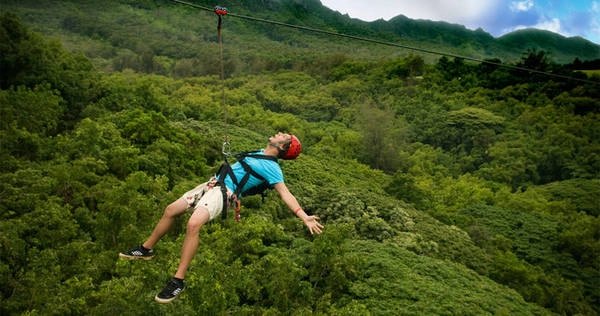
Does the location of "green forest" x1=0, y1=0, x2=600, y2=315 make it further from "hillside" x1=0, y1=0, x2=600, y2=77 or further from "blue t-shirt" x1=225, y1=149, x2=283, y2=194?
"hillside" x1=0, y1=0, x2=600, y2=77

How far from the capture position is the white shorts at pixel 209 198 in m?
4.48

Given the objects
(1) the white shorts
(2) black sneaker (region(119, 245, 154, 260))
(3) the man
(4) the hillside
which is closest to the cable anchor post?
(3) the man

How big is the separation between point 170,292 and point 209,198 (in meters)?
0.96

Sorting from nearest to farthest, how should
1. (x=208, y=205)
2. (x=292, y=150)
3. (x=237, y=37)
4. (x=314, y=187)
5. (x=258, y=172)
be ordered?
(x=208, y=205) < (x=258, y=172) < (x=292, y=150) < (x=314, y=187) < (x=237, y=37)

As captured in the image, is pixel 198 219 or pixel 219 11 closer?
pixel 198 219

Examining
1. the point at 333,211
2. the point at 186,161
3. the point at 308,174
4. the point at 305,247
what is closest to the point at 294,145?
the point at 305,247

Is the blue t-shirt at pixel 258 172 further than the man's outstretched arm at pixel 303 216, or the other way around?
the blue t-shirt at pixel 258 172

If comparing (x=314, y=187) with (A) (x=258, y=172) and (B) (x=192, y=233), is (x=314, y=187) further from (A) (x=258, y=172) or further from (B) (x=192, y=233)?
(B) (x=192, y=233)

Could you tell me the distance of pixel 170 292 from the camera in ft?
14.3

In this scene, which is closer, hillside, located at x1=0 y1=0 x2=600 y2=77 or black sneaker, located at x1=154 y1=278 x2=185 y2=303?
black sneaker, located at x1=154 y1=278 x2=185 y2=303

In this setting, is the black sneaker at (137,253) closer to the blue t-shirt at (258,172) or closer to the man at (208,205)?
the man at (208,205)

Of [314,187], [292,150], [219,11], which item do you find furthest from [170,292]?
[314,187]

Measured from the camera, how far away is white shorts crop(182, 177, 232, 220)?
4.48 metres

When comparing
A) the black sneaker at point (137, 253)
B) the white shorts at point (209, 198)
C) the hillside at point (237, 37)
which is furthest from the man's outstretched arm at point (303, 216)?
the hillside at point (237, 37)
